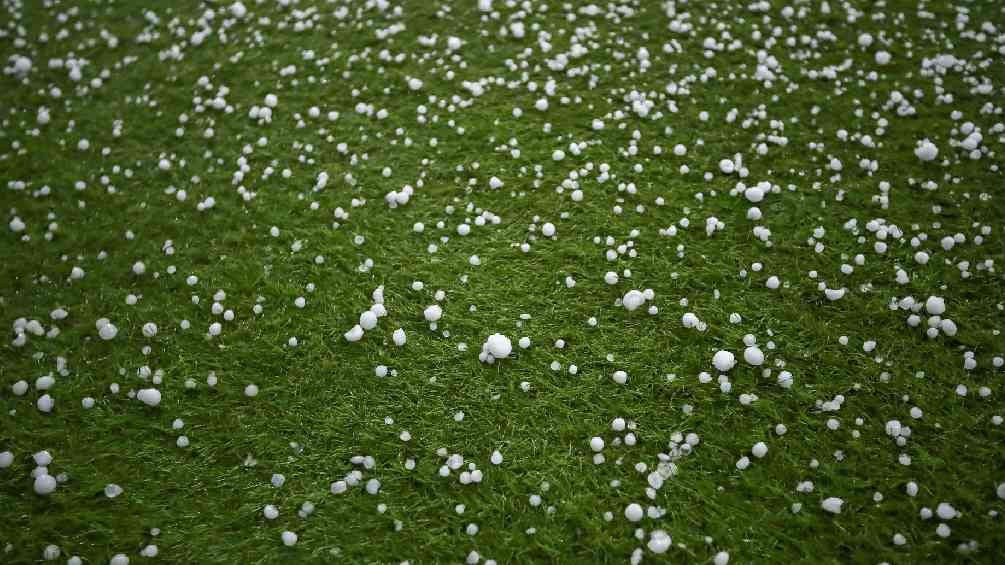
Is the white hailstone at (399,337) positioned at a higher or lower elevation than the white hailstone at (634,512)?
higher

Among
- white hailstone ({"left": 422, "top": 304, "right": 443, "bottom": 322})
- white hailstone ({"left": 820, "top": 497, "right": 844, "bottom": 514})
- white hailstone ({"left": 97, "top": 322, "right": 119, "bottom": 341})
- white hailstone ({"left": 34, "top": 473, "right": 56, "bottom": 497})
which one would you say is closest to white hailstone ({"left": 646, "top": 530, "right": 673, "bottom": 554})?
white hailstone ({"left": 820, "top": 497, "right": 844, "bottom": 514})

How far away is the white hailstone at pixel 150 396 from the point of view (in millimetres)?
2463

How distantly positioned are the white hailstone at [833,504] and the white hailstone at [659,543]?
549 mm

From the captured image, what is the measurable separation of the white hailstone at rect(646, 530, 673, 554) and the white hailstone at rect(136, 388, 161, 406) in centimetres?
197

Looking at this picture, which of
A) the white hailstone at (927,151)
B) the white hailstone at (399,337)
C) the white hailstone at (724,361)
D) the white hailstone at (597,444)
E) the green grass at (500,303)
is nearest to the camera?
the green grass at (500,303)

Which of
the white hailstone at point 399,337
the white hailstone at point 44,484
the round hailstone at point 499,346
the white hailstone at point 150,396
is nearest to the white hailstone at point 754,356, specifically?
the round hailstone at point 499,346

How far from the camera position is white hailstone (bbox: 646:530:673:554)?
2.05 metres

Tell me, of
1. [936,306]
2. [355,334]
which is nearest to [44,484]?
[355,334]

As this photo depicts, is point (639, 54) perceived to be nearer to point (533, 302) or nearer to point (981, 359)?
point (533, 302)

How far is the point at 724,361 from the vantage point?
8.05ft

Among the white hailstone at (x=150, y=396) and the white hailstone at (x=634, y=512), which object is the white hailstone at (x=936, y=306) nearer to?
the white hailstone at (x=634, y=512)

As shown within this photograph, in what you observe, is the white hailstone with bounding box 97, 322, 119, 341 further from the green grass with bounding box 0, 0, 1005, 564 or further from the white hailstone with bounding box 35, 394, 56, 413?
the white hailstone with bounding box 35, 394, 56, 413

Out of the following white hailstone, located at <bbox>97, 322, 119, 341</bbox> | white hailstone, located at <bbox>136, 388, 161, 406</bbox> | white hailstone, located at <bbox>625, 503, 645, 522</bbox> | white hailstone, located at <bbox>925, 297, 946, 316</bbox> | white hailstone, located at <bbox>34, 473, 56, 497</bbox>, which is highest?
white hailstone, located at <bbox>925, 297, 946, 316</bbox>

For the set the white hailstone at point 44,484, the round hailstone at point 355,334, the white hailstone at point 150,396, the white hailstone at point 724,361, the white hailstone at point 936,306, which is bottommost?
the white hailstone at point 44,484
